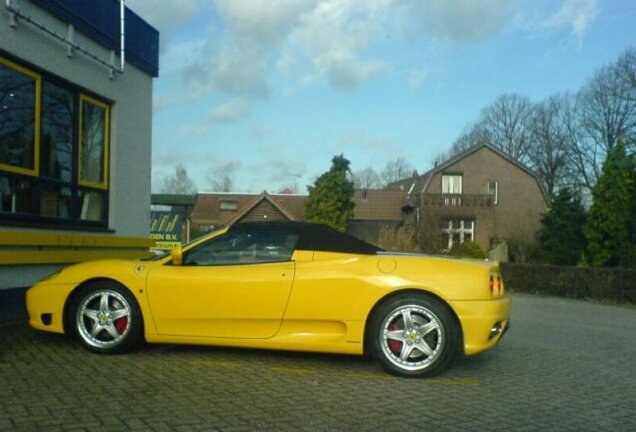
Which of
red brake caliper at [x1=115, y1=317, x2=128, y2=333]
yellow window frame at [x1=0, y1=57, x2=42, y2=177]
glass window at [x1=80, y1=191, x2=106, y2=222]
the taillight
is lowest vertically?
red brake caliper at [x1=115, y1=317, x2=128, y2=333]

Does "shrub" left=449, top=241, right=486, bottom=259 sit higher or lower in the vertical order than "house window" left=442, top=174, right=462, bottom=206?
lower

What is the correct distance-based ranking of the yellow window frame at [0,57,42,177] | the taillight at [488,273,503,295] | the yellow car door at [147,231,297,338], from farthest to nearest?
the yellow window frame at [0,57,42,177] < the yellow car door at [147,231,297,338] < the taillight at [488,273,503,295]

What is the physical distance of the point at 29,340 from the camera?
666 centimetres

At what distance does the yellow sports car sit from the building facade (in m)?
2.02

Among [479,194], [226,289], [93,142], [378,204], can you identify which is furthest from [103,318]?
[378,204]

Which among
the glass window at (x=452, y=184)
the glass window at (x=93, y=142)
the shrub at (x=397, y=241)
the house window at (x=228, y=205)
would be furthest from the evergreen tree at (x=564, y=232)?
the house window at (x=228, y=205)

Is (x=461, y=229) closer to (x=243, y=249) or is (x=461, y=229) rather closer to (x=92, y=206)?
(x=92, y=206)

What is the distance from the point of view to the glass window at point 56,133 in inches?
336

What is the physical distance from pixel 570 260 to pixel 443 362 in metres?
19.2

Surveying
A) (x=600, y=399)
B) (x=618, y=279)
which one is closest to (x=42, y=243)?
(x=600, y=399)

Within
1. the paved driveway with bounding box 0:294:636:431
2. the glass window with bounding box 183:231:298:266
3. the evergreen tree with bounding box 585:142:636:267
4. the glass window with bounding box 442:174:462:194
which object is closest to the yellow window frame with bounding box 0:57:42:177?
the paved driveway with bounding box 0:294:636:431

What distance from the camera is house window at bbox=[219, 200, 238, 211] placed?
2243 inches

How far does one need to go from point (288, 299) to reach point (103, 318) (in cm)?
176

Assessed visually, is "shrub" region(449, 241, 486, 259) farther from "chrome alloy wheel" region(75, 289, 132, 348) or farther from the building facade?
"chrome alloy wheel" region(75, 289, 132, 348)
